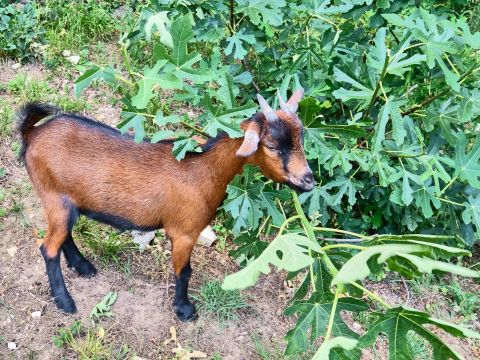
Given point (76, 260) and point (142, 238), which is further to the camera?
point (142, 238)

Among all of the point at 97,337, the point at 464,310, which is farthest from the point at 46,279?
the point at 464,310

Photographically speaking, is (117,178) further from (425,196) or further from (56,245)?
(425,196)

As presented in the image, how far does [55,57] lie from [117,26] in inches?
24.2

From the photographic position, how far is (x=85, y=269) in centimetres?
356

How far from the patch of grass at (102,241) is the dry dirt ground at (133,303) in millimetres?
57

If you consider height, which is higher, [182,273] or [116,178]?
[116,178]

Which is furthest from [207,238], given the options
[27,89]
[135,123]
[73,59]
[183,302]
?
[73,59]

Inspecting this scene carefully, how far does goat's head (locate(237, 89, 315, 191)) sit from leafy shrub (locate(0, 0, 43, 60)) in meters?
2.91

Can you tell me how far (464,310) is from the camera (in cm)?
396

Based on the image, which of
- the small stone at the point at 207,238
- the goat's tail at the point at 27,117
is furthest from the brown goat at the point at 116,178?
the small stone at the point at 207,238

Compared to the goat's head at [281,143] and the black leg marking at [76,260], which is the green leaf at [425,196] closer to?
the goat's head at [281,143]

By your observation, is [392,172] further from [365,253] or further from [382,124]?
[365,253]

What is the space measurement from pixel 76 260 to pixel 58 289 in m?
0.25

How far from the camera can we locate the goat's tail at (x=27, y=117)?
3113mm
